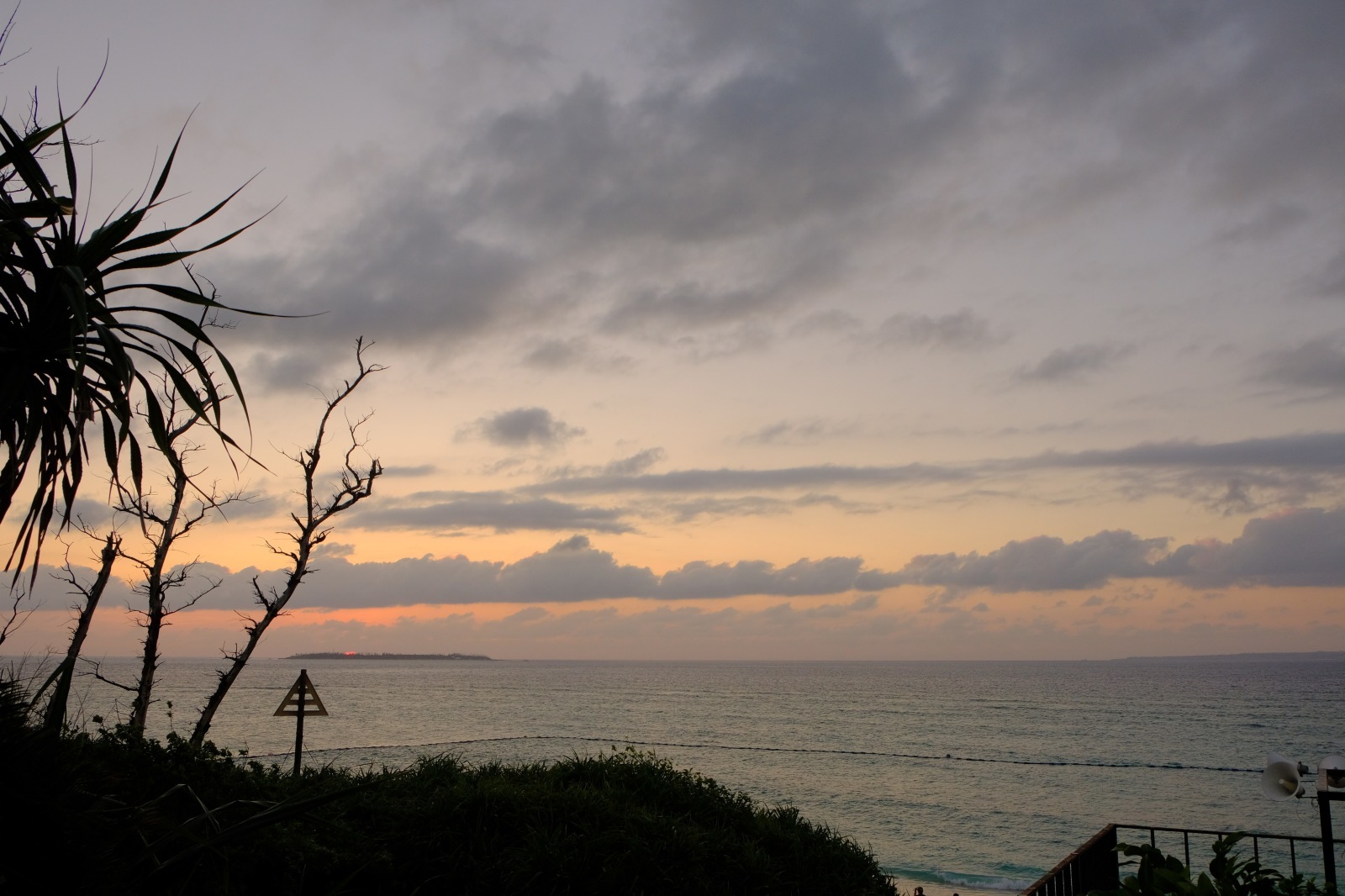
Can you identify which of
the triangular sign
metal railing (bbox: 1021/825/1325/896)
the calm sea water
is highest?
the triangular sign

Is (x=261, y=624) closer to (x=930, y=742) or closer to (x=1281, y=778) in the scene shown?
(x=1281, y=778)

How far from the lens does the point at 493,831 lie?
8.48 metres

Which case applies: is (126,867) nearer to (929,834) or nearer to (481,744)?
(481,744)

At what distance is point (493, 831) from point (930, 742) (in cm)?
6398

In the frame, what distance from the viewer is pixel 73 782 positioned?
242cm

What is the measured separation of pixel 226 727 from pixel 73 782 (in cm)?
7912

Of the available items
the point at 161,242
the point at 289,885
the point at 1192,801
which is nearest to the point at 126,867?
the point at 161,242

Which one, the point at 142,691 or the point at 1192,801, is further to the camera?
the point at 1192,801

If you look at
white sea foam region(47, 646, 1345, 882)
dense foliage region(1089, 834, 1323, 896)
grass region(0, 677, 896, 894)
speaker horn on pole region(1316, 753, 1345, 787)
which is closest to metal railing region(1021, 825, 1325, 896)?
speaker horn on pole region(1316, 753, 1345, 787)

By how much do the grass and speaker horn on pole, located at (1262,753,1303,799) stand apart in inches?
155

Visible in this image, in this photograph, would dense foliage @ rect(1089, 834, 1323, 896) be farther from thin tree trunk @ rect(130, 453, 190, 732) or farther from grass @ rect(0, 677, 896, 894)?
thin tree trunk @ rect(130, 453, 190, 732)

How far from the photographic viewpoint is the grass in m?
6.56

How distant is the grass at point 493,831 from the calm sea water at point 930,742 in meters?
2.82

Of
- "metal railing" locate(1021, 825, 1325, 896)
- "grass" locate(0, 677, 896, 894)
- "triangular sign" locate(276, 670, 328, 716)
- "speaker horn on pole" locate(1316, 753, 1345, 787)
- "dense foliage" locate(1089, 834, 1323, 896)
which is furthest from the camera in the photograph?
"triangular sign" locate(276, 670, 328, 716)
